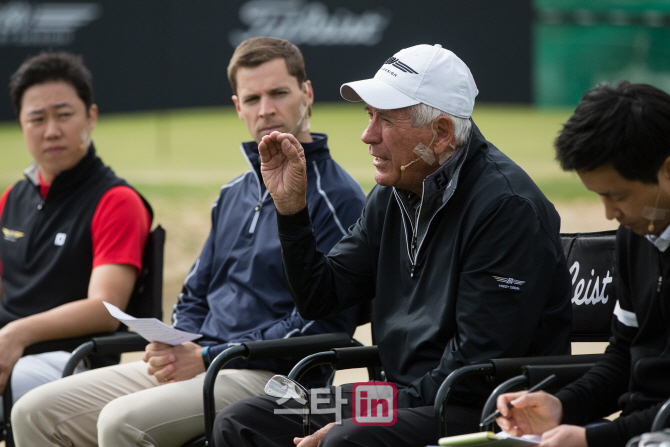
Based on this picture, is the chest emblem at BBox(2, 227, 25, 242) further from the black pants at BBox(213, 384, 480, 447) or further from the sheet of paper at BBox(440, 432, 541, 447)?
the sheet of paper at BBox(440, 432, 541, 447)

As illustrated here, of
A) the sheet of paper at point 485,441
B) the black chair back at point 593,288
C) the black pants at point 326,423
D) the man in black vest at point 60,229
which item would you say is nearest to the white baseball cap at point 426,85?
the black chair back at point 593,288

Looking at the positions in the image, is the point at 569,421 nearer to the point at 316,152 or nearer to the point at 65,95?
the point at 316,152

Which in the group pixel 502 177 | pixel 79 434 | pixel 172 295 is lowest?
pixel 172 295

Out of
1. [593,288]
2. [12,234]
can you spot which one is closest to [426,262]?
[593,288]

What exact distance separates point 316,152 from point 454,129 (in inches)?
31.9

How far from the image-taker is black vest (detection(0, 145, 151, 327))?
3330mm

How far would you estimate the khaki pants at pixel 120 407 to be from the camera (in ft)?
8.46

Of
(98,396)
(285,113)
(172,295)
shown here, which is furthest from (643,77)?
(98,396)

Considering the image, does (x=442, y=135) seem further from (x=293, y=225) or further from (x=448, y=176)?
(x=293, y=225)

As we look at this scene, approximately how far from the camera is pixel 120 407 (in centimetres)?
260

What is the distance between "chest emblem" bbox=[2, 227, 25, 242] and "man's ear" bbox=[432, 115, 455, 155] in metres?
1.99

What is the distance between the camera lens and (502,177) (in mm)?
2305

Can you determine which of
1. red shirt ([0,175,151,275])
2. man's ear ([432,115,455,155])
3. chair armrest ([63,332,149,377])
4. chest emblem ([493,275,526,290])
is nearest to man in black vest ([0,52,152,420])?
red shirt ([0,175,151,275])

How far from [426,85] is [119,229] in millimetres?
1539
